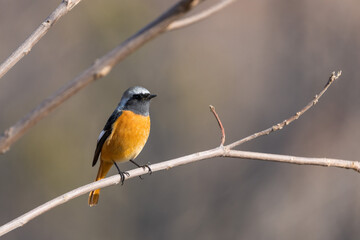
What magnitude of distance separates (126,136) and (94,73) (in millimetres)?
2904

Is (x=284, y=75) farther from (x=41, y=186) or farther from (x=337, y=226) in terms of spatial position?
(x=41, y=186)

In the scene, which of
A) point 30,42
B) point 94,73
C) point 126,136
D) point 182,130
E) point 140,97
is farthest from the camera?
point 182,130

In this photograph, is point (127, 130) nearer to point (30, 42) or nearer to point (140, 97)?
point (140, 97)

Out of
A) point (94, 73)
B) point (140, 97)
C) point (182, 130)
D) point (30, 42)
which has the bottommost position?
point (94, 73)

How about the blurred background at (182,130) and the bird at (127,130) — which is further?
the blurred background at (182,130)

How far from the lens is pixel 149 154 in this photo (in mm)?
8516

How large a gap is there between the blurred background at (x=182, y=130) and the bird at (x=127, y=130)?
426 centimetres

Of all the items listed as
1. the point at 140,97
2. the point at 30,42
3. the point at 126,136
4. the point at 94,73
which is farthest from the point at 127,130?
the point at 94,73

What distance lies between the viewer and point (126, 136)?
3.94 metres

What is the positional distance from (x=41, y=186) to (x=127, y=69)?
99.9 inches

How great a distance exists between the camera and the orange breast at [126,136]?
3.95 metres

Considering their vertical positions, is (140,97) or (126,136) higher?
(140,97)

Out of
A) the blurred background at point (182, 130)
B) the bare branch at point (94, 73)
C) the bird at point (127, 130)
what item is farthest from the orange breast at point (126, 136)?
the blurred background at point (182, 130)

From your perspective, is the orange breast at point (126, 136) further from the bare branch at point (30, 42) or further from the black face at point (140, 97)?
the bare branch at point (30, 42)
